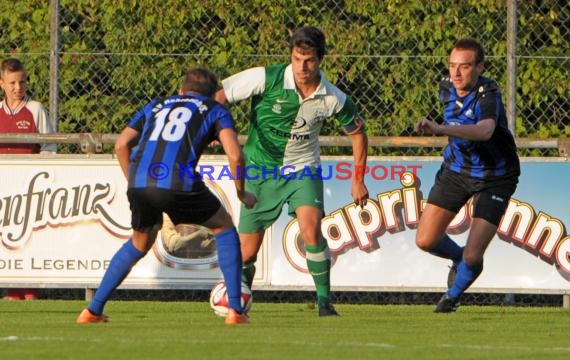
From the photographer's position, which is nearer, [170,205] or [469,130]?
[170,205]

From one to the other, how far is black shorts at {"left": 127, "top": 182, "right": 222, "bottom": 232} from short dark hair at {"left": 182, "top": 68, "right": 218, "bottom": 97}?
63 centimetres

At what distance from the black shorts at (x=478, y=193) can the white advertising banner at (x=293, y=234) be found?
165 centimetres

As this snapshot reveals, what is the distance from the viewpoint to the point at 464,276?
11273 mm

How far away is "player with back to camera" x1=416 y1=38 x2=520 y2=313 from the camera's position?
35.9 ft

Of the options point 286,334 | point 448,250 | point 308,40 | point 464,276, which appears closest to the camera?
point 286,334

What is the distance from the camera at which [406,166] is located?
42.6 ft

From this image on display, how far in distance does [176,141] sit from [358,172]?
1.80 m

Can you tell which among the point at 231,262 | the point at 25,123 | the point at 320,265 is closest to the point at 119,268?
the point at 231,262

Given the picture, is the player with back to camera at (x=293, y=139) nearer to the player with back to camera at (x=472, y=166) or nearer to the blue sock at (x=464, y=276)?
the player with back to camera at (x=472, y=166)

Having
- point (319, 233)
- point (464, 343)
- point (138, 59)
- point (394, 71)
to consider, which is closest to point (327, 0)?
point (394, 71)

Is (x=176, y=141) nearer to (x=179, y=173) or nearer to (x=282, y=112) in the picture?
(x=179, y=173)

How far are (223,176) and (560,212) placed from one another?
2931 millimetres

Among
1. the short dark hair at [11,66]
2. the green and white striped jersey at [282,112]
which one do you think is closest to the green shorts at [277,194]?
the green and white striped jersey at [282,112]

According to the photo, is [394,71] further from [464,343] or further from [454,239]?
[464,343]
